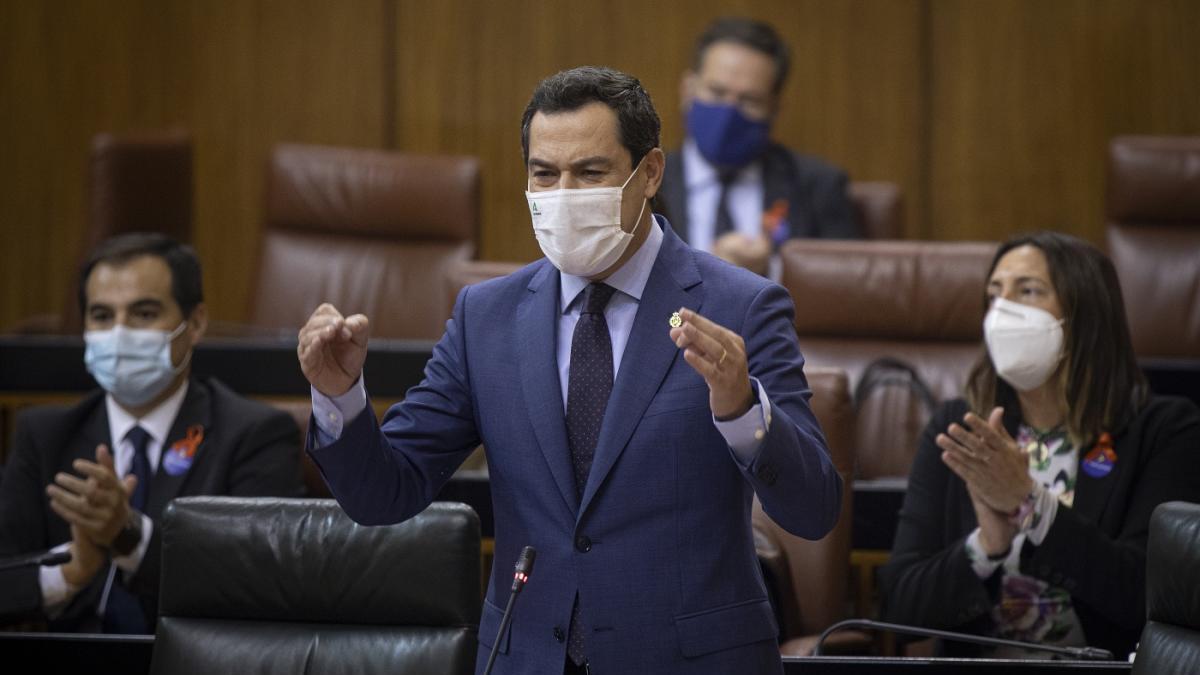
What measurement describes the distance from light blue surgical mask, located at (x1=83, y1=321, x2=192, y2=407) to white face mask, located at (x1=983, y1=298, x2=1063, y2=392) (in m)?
1.48

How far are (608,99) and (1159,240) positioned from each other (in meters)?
2.73

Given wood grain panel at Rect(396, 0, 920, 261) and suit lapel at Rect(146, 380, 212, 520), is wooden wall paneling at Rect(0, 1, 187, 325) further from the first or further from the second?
suit lapel at Rect(146, 380, 212, 520)

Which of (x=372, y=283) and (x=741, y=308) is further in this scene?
(x=372, y=283)

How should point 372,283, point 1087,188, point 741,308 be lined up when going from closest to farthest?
point 741,308 < point 372,283 < point 1087,188

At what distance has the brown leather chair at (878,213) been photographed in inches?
163

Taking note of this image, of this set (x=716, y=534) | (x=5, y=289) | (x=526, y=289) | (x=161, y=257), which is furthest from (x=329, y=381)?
(x=5, y=289)

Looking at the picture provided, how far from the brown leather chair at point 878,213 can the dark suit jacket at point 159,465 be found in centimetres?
189

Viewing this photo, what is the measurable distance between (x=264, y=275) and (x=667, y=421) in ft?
9.16

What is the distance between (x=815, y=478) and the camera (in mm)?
1546

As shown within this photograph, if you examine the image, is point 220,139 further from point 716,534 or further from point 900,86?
point 716,534

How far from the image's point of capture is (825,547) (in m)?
2.57

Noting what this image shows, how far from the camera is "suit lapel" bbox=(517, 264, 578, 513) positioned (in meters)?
1.64

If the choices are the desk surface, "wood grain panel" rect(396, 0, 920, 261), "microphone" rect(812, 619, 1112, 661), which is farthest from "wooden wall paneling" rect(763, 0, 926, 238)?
the desk surface

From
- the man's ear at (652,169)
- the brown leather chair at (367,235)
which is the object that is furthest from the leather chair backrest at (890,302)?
the man's ear at (652,169)
